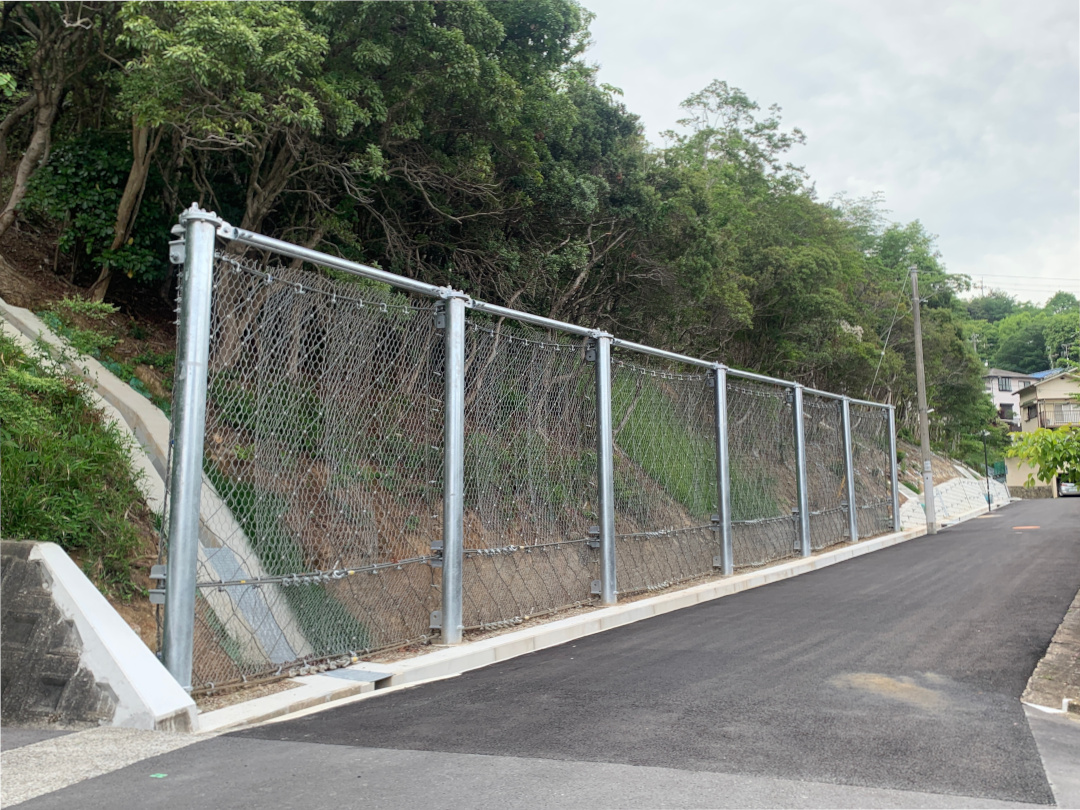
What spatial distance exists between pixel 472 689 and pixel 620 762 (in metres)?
1.69

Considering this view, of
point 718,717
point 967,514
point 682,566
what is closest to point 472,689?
point 718,717

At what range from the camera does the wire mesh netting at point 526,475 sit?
22.9ft

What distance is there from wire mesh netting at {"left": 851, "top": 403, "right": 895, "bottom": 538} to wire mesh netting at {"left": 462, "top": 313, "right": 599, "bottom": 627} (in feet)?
33.4

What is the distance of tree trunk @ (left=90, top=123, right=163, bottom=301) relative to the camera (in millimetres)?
10062

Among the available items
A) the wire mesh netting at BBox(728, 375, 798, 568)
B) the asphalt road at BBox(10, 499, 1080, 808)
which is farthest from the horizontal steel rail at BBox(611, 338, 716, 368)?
the asphalt road at BBox(10, 499, 1080, 808)

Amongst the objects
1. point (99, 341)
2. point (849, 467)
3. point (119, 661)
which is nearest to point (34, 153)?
point (99, 341)

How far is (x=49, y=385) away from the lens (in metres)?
6.16

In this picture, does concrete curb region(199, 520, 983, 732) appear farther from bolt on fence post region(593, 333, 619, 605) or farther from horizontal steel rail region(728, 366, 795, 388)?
horizontal steel rail region(728, 366, 795, 388)

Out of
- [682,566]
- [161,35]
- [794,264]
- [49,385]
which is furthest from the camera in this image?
[794,264]

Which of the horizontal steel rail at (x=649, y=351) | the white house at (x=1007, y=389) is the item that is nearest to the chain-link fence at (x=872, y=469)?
the horizontal steel rail at (x=649, y=351)

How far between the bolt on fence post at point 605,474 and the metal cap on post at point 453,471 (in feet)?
6.88

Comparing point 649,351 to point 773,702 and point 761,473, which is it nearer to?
point 761,473

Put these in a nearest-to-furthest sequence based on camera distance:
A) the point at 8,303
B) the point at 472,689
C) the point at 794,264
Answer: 1. the point at 472,689
2. the point at 8,303
3. the point at 794,264

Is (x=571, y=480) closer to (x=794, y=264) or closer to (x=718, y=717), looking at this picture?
(x=718, y=717)
